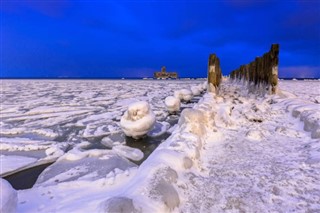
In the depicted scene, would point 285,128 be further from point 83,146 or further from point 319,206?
point 83,146

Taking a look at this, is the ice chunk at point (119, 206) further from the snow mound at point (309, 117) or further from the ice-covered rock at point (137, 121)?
the ice-covered rock at point (137, 121)

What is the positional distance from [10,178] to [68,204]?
1.93 metres

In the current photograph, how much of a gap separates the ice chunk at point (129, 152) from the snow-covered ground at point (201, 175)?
0.74ft

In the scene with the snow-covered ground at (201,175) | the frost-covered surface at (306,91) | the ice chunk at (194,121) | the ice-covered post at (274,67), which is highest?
the ice-covered post at (274,67)

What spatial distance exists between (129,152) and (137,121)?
993mm

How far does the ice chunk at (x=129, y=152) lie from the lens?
491cm

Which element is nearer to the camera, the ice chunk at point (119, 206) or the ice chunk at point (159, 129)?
the ice chunk at point (119, 206)

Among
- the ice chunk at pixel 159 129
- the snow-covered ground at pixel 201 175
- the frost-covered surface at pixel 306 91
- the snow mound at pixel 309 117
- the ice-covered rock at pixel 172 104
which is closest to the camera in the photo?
the snow-covered ground at pixel 201 175

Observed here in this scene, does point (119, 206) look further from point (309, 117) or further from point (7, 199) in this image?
point (309, 117)

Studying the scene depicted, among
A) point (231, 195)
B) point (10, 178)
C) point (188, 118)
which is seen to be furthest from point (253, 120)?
point (10, 178)

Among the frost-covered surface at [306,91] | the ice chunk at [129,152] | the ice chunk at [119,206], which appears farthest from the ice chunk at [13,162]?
the frost-covered surface at [306,91]

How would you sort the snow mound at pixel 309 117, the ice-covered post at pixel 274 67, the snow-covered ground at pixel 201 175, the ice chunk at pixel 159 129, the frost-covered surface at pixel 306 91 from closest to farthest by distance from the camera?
1. the snow-covered ground at pixel 201 175
2. the snow mound at pixel 309 117
3. the ice chunk at pixel 159 129
4. the ice-covered post at pixel 274 67
5. the frost-covered surface at pixel 306 91

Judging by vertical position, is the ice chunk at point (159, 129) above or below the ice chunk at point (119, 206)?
below

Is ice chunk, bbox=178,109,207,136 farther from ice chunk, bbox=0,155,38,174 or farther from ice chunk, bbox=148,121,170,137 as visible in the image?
ice chunk, bbox=0,155,38,174
